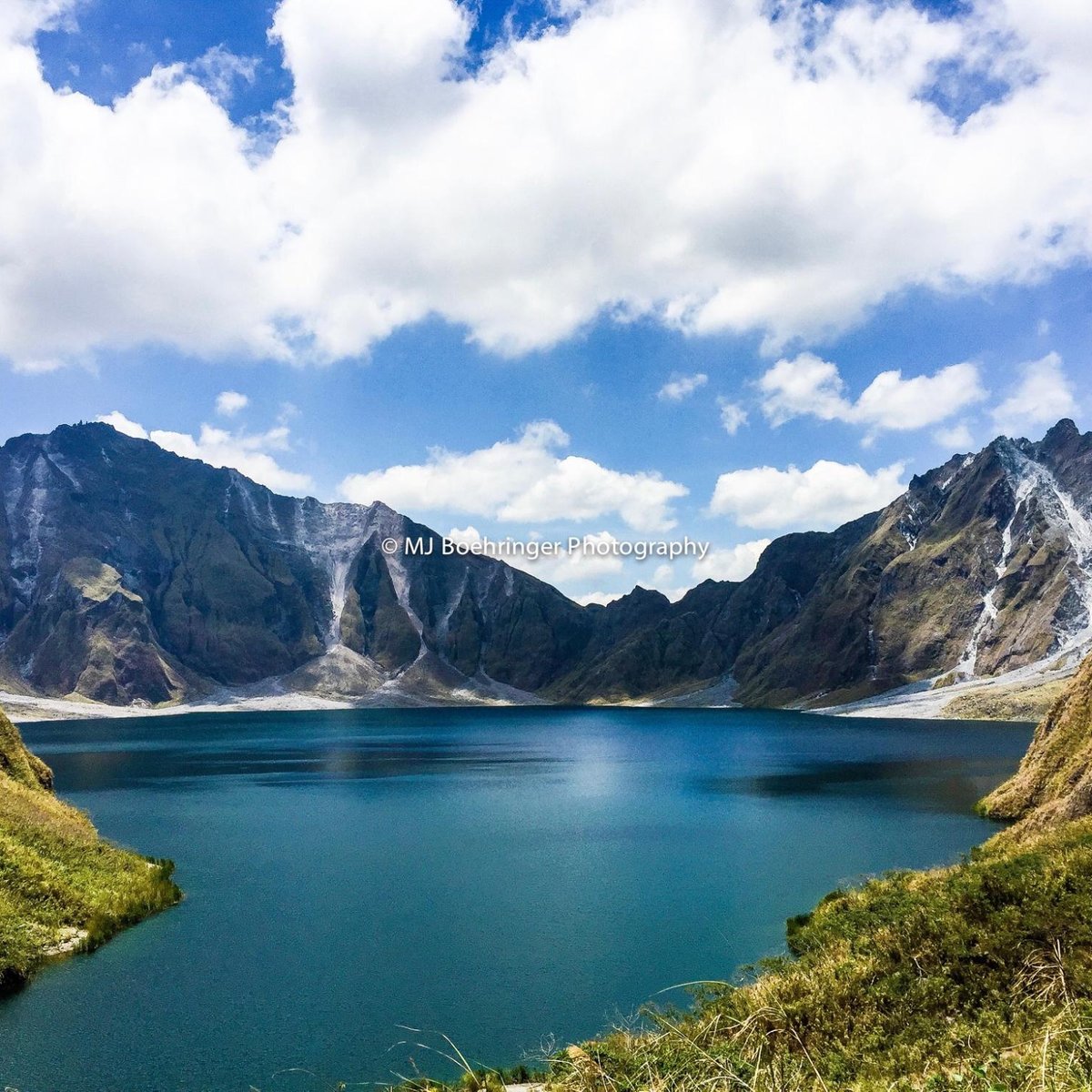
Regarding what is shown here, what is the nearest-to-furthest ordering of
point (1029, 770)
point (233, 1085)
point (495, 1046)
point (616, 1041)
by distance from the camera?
point (616, 1041)
point (233, 1085)
point (495, 1046)
point (1029, 770)

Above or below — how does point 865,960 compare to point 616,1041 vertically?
above

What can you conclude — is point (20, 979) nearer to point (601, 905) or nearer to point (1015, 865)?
point (601, 905)

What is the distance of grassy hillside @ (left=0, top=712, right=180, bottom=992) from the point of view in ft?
92.6

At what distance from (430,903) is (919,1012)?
88.3 feet

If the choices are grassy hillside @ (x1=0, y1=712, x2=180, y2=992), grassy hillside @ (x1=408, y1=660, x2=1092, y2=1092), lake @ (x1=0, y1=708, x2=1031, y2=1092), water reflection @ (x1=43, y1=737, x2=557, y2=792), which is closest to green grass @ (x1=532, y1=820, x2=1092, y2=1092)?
grassy hillside @ (x1=408, y1=660, x2=1092, y2=1092)

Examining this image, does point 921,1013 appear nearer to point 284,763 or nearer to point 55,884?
point 55,884

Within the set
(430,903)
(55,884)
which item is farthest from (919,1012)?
(55,884)

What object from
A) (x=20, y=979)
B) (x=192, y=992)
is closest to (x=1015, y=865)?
(x=192, y=992)

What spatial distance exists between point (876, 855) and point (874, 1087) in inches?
1494

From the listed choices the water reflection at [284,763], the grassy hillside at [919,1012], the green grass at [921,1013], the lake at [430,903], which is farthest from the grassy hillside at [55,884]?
the water reflection at [284,763]

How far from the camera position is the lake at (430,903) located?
23406 millimetres

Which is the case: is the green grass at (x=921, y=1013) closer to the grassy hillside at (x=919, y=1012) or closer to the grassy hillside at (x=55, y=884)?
the grassy hillside at (x=919, y=1012)

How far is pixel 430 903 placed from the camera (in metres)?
38.4

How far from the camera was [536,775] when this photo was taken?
9288 cm
